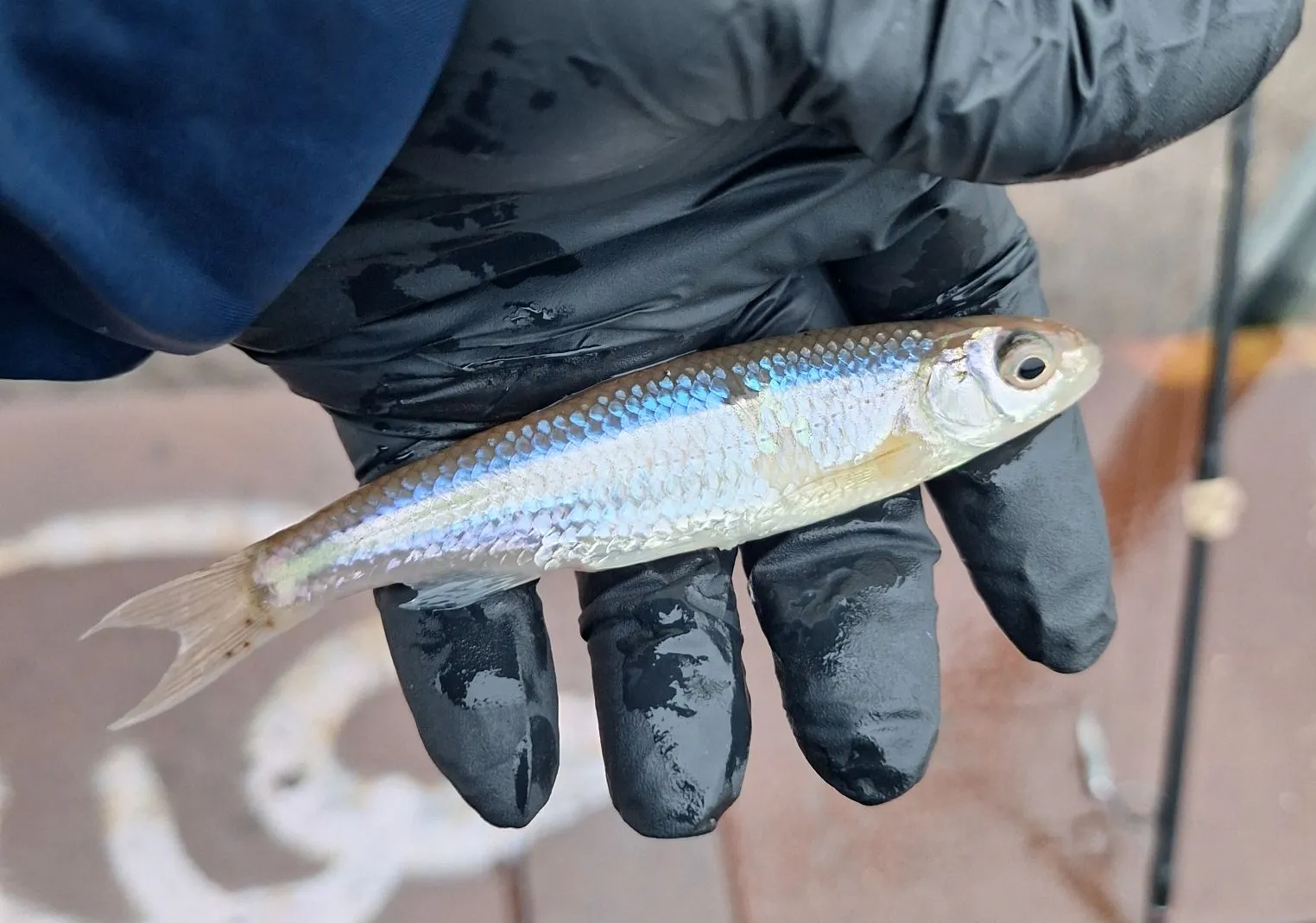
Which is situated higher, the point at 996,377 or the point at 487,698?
the point at 996,377

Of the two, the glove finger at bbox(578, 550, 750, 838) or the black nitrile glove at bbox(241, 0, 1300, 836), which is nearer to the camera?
the black nitrile glove at bbox(241, 0, 1300, 836)

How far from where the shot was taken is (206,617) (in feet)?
5.01

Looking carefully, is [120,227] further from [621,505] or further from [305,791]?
[305,791]

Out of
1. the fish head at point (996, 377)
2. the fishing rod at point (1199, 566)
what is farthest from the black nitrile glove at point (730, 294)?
the fishing rod at point (1199, 566)

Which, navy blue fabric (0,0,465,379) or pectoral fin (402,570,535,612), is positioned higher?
navy blue fabric (0,0,465,379)

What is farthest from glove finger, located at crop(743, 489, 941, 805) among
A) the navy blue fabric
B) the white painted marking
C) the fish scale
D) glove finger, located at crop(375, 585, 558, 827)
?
the white painted marking

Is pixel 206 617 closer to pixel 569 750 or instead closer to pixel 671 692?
pixel 671 692

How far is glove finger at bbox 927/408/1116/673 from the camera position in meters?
1.63

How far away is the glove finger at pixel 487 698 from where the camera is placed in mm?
1551

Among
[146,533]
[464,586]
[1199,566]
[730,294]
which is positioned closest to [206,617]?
[464,586]

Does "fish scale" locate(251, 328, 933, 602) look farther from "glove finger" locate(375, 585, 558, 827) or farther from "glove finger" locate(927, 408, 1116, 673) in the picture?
"glove finger" locate(927, 408, 1116, 673)

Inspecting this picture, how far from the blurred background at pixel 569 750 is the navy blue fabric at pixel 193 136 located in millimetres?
1344

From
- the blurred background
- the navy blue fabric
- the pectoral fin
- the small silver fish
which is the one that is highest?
the navy blue fabric

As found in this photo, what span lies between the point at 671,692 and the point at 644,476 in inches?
12.9
